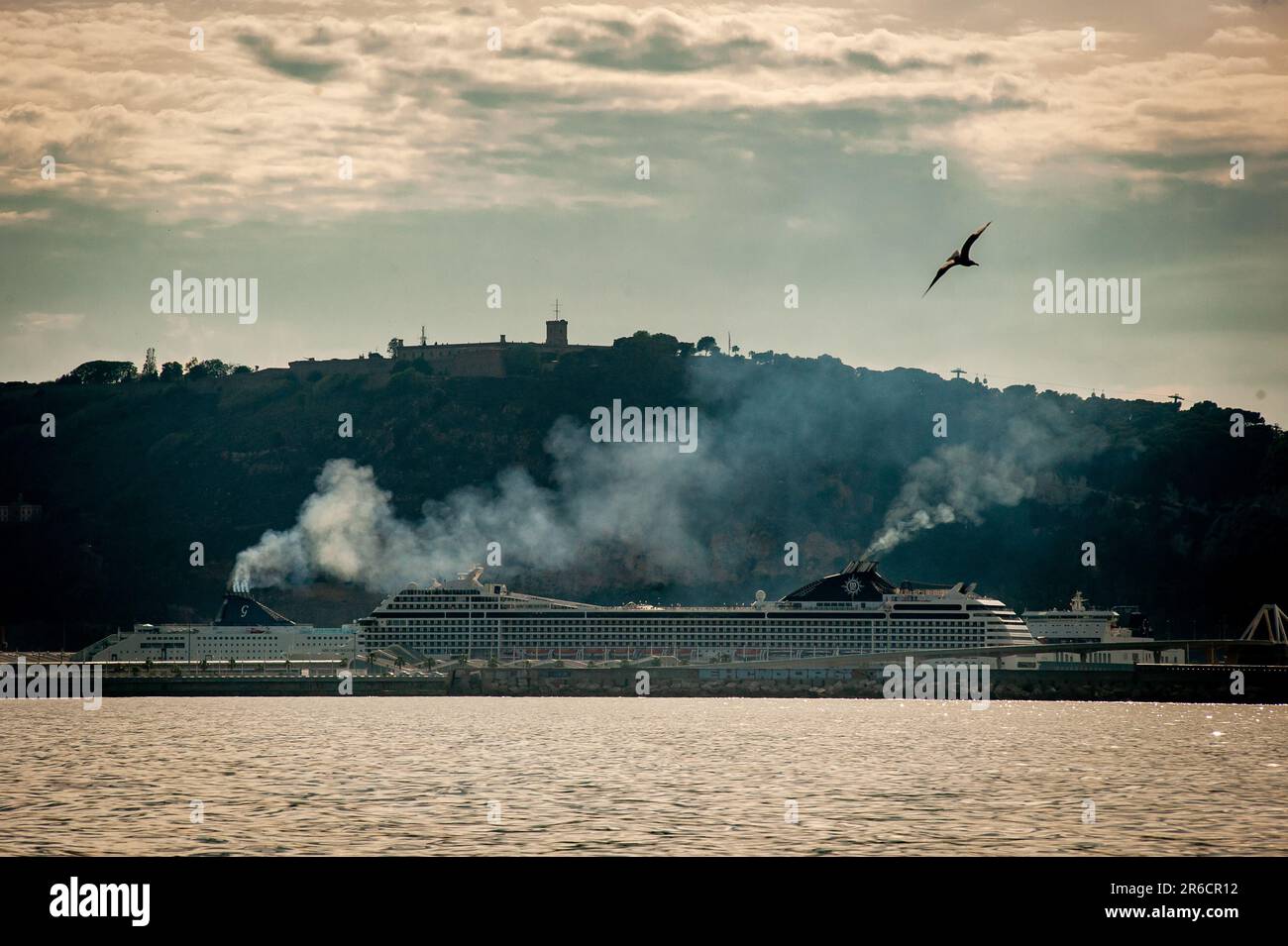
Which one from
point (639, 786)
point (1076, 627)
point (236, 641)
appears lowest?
point (639, 786)

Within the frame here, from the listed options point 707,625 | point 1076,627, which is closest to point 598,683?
point 707,625

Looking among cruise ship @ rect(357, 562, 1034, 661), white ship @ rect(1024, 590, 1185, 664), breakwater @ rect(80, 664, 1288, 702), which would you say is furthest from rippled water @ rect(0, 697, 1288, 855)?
white ship @ rect(1024, 590, 1185, 664)

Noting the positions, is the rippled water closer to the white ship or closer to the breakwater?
the breakwater

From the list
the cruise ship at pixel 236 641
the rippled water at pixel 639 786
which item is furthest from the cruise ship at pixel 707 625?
the rippled water at pixel 639 786

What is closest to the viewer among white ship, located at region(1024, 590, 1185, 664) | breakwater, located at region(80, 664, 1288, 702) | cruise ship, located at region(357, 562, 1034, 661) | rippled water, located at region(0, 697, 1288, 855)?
rippled water, located at region(0, 697, 1288, 855)

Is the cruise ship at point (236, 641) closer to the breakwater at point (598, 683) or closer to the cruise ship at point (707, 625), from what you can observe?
the cruise ship at point (707, 625)

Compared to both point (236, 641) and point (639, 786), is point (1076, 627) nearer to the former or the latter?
point (236, 641)
